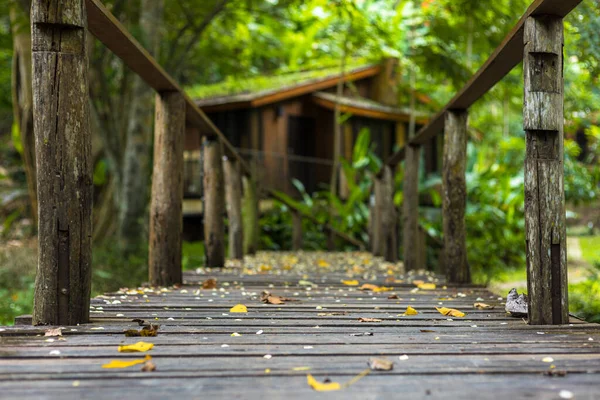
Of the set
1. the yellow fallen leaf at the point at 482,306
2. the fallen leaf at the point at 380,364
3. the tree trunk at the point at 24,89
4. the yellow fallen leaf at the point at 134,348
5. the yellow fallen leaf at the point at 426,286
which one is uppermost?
the tree trunk at the point at 24,89

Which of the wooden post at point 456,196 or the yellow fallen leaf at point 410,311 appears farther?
the wooden post at point 456,196

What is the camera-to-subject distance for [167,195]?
406 centimetres

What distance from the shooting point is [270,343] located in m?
2.19

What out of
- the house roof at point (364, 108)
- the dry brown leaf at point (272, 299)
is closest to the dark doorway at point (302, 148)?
the house roof at point (364, 108)

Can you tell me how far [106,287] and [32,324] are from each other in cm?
474

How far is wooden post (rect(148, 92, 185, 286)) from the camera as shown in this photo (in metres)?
4.00

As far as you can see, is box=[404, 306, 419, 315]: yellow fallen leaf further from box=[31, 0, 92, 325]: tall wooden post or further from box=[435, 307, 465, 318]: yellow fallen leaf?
box=[31, 0, 92, 325]: tall wooden post

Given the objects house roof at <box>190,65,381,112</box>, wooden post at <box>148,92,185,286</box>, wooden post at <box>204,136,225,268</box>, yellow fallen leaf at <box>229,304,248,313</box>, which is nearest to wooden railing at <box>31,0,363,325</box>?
yellow fallen leaf at <box>229,304,248,313</box>

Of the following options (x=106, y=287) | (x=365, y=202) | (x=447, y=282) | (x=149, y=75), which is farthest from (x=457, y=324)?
(x=365, y=202)

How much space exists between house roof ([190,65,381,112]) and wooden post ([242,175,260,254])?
501 cm

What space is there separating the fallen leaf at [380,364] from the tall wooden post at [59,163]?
1.26 metres

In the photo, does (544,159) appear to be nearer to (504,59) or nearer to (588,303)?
(504,59)

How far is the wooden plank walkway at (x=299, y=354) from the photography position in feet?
5.44

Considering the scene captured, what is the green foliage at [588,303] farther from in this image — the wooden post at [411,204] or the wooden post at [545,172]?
the wooden post at [545,172]
